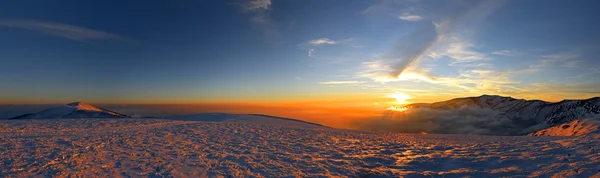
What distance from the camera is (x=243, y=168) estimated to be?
13.1 meters

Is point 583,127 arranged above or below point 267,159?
above

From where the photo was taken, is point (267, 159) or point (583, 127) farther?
point (583, 127)

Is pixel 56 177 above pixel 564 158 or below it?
below

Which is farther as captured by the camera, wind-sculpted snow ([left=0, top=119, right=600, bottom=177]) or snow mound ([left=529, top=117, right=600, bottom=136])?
snow mound ([left=529, top=117, right=600, bottom=136])

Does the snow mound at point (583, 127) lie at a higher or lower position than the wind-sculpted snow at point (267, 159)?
higher

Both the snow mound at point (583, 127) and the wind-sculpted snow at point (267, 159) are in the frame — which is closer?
the wind-sculpted snow at point (267, 159)

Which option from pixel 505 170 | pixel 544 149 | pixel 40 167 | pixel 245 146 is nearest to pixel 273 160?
pixel 245 146

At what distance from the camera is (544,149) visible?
1554 cm

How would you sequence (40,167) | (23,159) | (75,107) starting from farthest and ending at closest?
1. (75,107)
2. (23,159)
3. (40,167)

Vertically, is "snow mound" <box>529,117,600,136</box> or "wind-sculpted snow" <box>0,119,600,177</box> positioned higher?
"snow mound" <box>529,117,600,136</box>

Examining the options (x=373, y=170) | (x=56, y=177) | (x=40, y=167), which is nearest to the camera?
(x=56, y=177)

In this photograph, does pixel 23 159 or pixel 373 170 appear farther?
pixel 373 170

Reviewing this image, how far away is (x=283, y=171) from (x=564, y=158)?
13.0 m

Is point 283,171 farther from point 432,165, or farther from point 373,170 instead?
point 432,165
